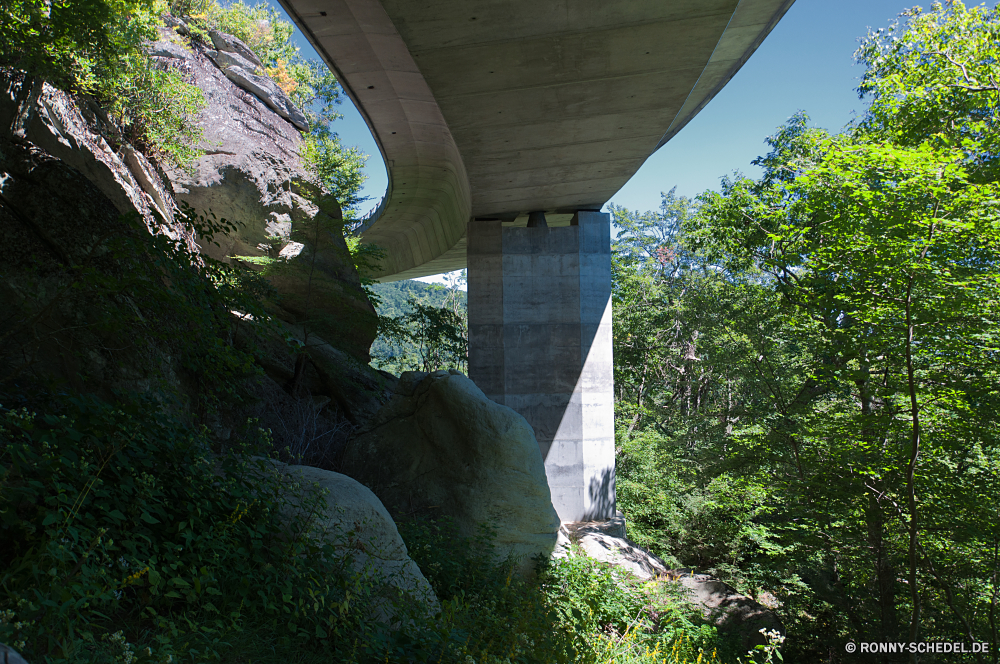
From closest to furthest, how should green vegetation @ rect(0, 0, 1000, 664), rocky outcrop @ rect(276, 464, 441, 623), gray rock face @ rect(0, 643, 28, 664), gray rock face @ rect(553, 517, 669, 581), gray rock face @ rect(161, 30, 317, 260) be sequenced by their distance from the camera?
gray rock face @ rect(0, 643, 28, 664) < green vegetation @ rect(0, 0, 1000, 664) < rocky outcrop @ rect(276, 464, 441, 623) < gray rock face @ rect(553, 517, 669, 581) < gray rock face @ rect(161, 30, 317, 260)

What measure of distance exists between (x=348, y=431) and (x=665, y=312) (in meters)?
15.0

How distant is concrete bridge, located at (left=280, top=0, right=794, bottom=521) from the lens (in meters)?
5.48

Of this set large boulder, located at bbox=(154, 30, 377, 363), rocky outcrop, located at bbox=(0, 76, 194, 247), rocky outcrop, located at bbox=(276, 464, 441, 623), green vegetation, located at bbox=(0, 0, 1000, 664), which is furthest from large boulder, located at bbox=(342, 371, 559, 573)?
rocky outcrop, located at bbox=(0, 76, 194, 247)

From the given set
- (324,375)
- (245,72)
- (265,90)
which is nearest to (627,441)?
(324,375)

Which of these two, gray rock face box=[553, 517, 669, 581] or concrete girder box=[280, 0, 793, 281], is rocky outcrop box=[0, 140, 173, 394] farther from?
gray rock face box=[553, 517, 669, 581]

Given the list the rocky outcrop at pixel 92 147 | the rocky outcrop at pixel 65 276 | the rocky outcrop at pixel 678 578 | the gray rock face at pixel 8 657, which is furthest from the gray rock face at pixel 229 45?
the gray rock face at pixel 8 657

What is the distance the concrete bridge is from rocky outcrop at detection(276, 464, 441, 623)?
156 inches

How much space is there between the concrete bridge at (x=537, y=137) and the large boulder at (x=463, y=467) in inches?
139

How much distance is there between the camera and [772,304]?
12.0 metres

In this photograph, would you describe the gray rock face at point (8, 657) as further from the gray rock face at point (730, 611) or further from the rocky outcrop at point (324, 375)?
the gray rock face at point (730, 611)

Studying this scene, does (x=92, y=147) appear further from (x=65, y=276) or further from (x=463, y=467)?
(x=463, y=467)

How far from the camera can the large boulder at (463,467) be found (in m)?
6.79

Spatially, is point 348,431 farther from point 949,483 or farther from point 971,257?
point 971,257

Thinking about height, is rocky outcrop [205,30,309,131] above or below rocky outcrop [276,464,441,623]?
above
